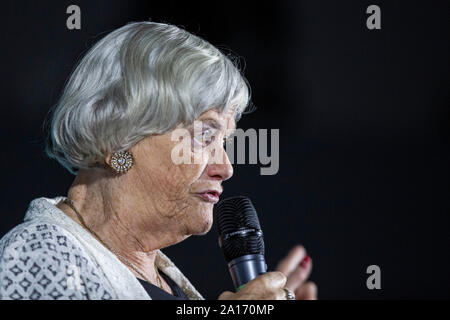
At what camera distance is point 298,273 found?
1347 mm

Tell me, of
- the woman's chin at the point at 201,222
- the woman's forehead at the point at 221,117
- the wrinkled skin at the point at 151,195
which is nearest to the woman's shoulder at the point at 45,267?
the wrinkled skin at the point at 151,195

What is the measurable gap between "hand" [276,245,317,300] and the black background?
1409 mm

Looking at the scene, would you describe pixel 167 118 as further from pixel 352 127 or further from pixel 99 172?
pixel 352 127

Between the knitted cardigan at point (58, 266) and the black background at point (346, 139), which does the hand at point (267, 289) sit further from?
the black background at point (346, 139)

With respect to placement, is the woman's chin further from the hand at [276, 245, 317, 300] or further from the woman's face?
the hand at [276, 245, 317, 300]

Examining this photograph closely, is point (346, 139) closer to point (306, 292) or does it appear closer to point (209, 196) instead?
point (209, 196)

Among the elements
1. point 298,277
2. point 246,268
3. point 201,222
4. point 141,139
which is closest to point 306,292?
point 298,277

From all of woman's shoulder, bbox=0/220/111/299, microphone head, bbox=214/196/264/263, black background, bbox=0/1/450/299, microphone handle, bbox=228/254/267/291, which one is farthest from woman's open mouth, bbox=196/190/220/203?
black background, bbox=0/1/450/299

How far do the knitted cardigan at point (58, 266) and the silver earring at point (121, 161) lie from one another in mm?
180

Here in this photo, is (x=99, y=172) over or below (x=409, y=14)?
below

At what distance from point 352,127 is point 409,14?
1.58 feet

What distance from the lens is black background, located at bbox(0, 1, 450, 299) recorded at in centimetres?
276
